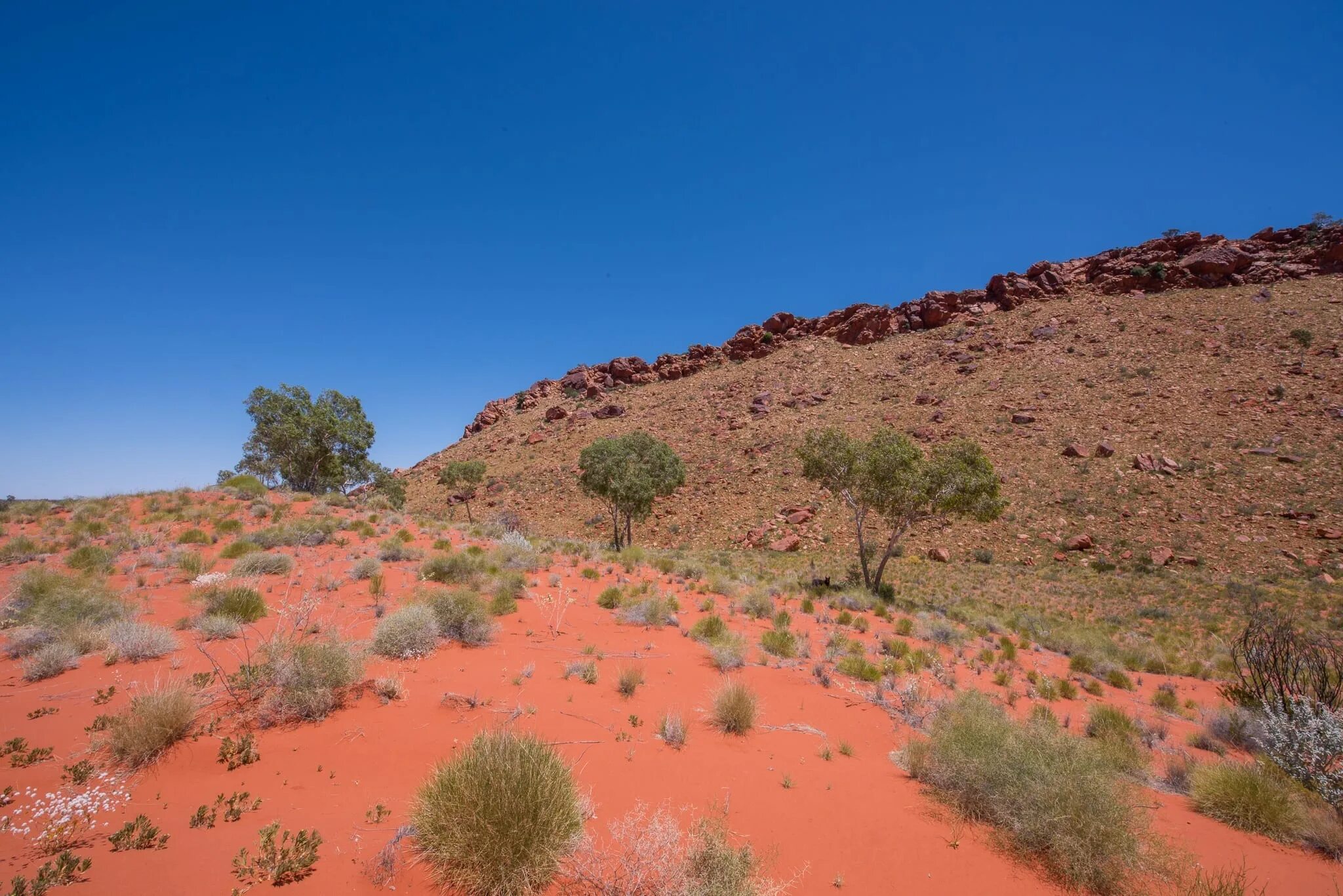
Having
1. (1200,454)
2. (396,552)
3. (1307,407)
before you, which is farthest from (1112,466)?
(396,552)

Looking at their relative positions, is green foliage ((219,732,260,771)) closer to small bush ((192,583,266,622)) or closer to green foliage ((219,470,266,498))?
small bush ((192,583,266,622))

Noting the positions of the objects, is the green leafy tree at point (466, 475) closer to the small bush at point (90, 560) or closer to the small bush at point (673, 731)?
the small bush at point (90, 560)

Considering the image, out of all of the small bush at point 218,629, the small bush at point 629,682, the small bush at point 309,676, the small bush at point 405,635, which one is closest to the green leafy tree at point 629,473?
the small bush at point 405,635

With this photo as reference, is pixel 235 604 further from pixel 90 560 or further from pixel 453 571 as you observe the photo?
pixel 90 560

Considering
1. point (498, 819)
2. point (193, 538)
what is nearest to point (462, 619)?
point (498, 819)

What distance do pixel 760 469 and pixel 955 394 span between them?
15.5 meters

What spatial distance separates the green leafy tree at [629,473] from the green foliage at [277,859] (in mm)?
21506

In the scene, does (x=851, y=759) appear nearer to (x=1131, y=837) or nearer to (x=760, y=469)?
(x=1131, y=837)

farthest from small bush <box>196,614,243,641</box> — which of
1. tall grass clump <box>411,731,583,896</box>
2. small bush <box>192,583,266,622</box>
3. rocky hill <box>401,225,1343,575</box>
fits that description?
rocky hill <box>401,225,1343,575</box>

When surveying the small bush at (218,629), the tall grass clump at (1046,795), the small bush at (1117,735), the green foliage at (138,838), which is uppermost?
the small bush at (218,629)

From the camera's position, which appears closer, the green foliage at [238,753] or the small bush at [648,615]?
the green foliage at [238,753]

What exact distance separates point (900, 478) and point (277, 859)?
1707cm

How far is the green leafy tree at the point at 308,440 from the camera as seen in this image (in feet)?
97.2

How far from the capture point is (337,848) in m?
3.58
